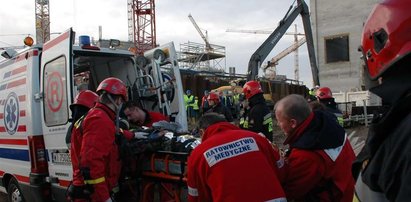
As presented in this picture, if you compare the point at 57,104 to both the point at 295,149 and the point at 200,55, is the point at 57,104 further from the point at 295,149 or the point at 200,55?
the point at 200,55

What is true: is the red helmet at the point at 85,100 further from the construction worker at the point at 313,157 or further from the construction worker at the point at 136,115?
the construction worker at the point at 313,157

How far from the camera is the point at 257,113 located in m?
6.35

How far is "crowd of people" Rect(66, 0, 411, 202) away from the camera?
134cm

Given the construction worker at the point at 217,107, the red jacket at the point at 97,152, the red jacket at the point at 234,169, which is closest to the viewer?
the red jacket at the point at 234,169

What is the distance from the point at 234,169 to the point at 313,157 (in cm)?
51

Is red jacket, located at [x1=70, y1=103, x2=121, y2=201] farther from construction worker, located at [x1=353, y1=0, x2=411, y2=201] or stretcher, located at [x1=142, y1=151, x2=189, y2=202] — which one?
construction worker, located at [x1=353, y1=0, x2=411, y2=201]

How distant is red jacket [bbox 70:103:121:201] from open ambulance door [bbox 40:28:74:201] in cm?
95

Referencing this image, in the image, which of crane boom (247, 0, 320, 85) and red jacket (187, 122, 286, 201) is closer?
red jacket (187, 122, 286, 201)

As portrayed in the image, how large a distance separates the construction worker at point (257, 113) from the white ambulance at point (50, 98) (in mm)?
1035

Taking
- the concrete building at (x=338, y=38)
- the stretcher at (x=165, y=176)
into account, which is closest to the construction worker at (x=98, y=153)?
the stretcher at (x=165, y=176)

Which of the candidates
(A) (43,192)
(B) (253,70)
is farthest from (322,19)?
(A) (43,192)

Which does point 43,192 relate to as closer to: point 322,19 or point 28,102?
point 28,102

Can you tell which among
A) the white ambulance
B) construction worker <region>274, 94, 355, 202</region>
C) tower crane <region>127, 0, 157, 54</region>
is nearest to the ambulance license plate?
the white ambulance

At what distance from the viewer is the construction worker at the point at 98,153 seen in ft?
12.2
